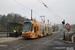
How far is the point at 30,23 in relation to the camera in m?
20.9

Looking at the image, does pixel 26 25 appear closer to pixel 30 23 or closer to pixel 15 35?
pixel 30 23

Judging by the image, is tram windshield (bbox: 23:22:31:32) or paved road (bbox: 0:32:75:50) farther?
tram windshield (bbox: 23:22:31:32)

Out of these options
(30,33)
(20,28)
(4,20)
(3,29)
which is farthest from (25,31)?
(4,20)

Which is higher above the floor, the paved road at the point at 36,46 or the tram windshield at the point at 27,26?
the tram windshield at the point at 27,26

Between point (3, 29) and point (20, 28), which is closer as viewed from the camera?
point (20, 28)

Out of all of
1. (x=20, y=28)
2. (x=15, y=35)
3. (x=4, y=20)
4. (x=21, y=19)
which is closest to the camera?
(x=15, y=35)

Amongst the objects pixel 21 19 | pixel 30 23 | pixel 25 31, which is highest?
pixel 21 19

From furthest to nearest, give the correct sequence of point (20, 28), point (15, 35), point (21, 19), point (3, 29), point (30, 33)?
point (21, 19), point (3, 29), point (20, 28), point (15, 35), point (30, 33)

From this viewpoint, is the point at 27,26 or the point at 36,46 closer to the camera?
the point at 36,46

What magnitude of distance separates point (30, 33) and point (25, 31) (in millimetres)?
969

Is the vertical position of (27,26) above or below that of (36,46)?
above

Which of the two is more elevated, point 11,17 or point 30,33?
point 11,17

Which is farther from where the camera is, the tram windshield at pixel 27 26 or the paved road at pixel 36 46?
the tram windshield at pixel 27 26

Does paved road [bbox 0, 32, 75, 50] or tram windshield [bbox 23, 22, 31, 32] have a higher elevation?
tram windshield [bbox 23, 22, 31, 32]
